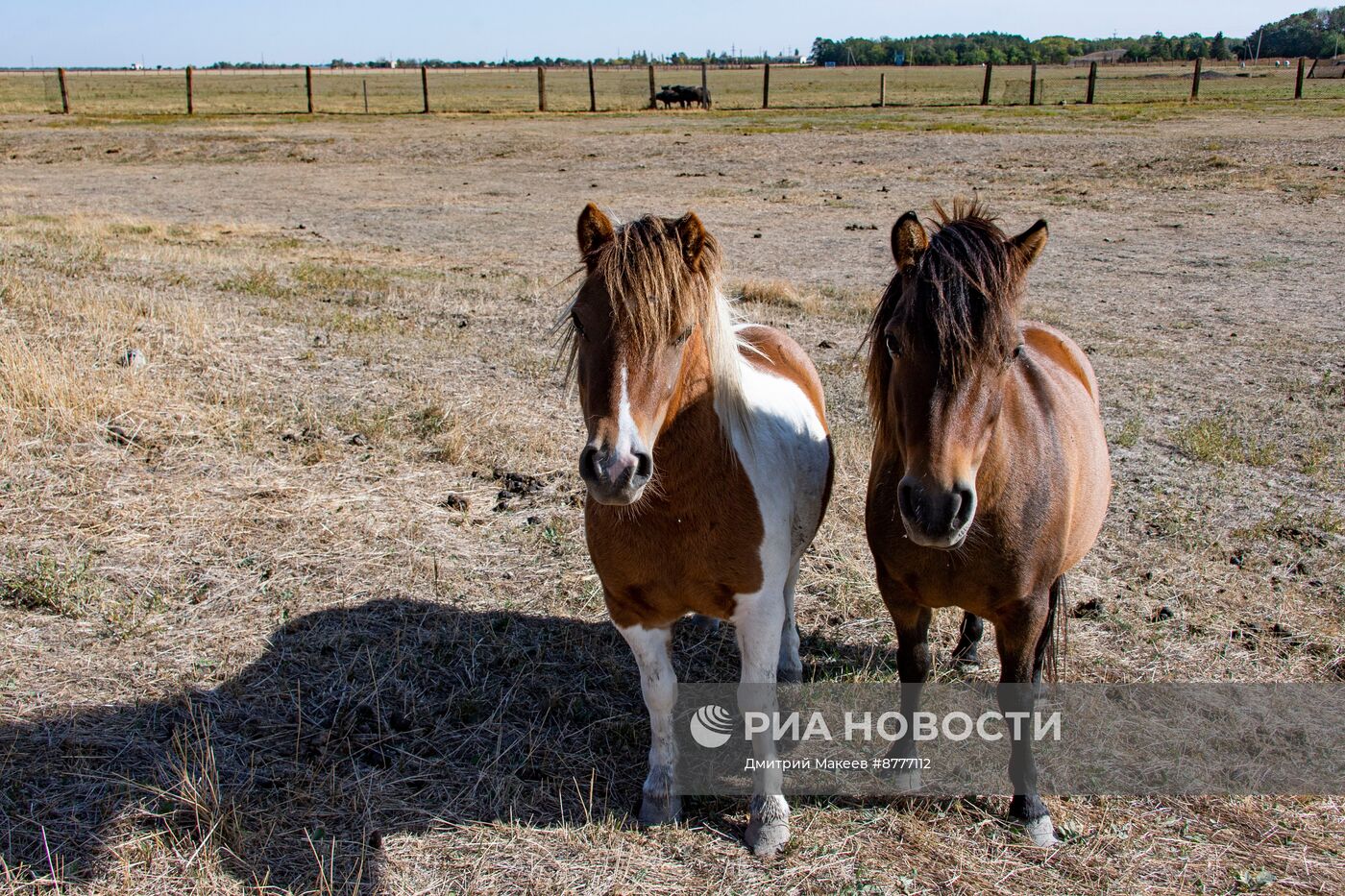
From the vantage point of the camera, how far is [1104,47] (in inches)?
5187

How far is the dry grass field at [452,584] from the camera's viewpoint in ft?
9.52

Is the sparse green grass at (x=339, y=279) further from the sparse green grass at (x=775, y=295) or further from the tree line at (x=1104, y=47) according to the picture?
the tree line at (x=1104, y=47)

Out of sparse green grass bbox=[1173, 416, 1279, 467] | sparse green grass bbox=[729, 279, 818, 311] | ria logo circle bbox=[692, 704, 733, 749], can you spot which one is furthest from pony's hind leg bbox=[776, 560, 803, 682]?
sparse green grass bbox=[729, 279, 818, 311]

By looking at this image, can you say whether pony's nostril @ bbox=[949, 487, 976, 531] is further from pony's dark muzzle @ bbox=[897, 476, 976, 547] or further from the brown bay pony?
the brown bay pony

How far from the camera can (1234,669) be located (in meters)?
3.78

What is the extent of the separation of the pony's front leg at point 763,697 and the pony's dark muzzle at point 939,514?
24.8 inches

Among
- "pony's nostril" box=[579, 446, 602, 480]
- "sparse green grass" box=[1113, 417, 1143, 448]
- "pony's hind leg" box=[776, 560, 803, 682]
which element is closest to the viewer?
"pony's nostril" box=[579, 446, 602, 480]

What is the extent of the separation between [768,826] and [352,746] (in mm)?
1583

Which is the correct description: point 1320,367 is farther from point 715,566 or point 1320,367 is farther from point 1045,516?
point 715,566

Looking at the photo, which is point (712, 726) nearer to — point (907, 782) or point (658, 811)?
point (658, 811)

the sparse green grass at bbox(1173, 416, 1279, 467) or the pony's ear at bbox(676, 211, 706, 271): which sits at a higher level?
the pony's ear at bbox(676, 211, 706, 271)

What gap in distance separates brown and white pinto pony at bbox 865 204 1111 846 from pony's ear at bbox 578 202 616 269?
881 mm

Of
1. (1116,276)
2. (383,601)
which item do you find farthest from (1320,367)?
(383,601)

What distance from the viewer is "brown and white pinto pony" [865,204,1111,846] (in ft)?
8.03
